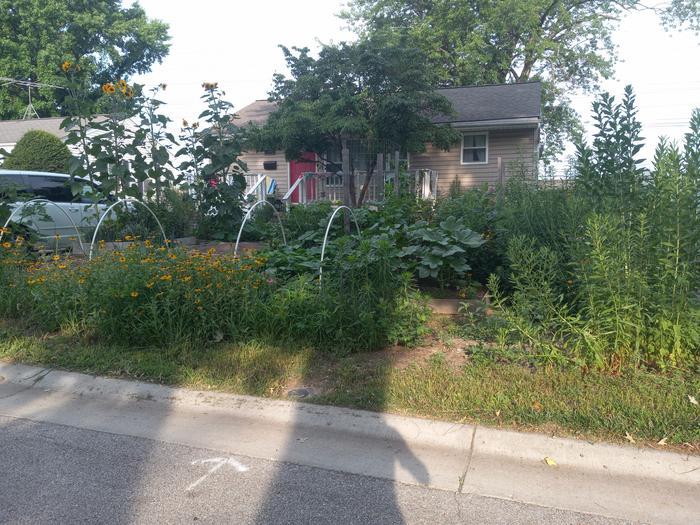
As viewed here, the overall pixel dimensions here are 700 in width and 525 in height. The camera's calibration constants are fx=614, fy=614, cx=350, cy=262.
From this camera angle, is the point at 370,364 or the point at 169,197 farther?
the point at 169,197

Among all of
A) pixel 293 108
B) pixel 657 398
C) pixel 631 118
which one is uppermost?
pixel 293 108

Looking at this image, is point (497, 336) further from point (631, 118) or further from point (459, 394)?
point (631, 118)

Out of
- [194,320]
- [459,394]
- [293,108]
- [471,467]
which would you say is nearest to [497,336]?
[459,394]

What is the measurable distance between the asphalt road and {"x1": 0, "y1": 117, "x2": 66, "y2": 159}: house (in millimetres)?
25219

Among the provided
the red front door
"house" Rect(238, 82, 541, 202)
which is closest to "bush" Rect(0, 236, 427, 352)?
"house" Rect(238, 82, 541, 202)

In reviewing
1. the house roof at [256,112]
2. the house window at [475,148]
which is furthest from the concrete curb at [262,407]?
the house roof at [256,112]

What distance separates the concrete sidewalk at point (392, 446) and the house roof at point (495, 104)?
13.8 meters

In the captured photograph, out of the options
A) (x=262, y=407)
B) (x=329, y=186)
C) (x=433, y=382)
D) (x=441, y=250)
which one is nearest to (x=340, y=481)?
(x=262, y=407)

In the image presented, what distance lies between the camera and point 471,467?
12.6ft

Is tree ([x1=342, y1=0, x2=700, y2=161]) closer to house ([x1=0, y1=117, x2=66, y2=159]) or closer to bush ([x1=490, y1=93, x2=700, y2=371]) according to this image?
house ([x1=0, y1=117, x2=66, y2=159])

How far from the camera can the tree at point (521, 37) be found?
25.2 meters

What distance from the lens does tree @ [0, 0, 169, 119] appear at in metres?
33.5

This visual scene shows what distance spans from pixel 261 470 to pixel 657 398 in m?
2.77

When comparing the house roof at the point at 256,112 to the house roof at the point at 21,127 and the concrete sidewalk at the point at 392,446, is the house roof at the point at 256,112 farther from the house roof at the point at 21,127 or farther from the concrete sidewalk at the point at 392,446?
the concrete sidewalk at the point at 392,446
